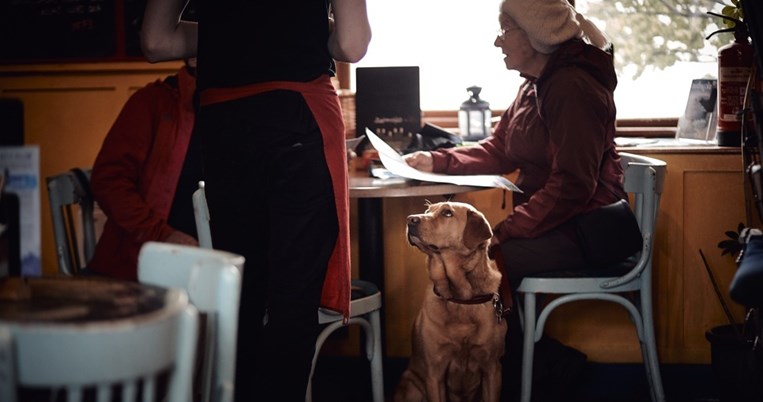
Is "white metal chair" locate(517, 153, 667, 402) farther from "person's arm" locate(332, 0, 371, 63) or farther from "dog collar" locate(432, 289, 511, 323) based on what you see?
"person's arm" locate(332, 0, 371, 63)

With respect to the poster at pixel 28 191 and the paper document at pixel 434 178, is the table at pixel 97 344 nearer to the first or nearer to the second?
→ the paper document at pixel 434 178

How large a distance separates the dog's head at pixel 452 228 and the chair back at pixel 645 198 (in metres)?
0.43

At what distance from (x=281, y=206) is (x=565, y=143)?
3.89 ft

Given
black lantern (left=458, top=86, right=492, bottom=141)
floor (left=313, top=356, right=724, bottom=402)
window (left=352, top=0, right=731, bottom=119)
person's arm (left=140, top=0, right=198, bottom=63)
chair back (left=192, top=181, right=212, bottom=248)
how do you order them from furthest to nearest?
window (left=352, top=0, right=731, bottom=119)
black lantern (left=458, top=86, right=492, bottom=141)
floor (left=313, top=356, right=724, bottom=402)
chair back (left=192, top=181, right=212, bottom=248)
person's arm (left=140, top=0, right=198, bottom=63)

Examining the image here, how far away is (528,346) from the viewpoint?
10.3 ft

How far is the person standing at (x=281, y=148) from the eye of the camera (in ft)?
7.00

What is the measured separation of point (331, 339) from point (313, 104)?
196 cm

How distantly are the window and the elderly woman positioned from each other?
2.35ft

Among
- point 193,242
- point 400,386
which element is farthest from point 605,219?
point 193,242

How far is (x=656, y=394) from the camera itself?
321 centimetres

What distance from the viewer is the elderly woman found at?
3.04 meters

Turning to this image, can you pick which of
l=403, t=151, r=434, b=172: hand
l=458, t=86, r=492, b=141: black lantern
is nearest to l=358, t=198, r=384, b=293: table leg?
l=403, t=151, r=434, b=172: hand

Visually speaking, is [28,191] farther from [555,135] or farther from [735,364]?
[735,364]

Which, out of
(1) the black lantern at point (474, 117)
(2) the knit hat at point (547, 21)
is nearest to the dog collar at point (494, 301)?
(2) the knit hat at point (547, 21)
